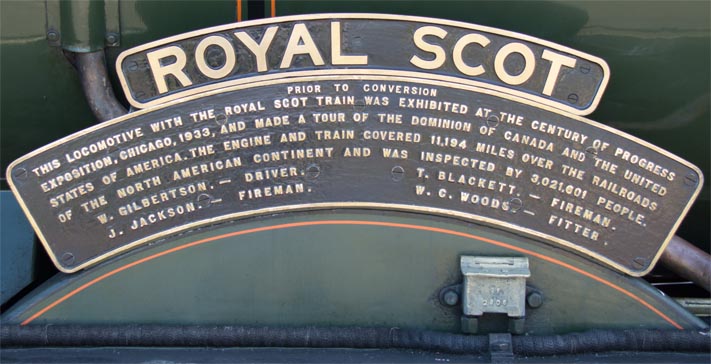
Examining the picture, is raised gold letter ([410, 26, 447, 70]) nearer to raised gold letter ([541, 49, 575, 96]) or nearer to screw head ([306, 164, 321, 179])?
raised gold letter ([541, 49, 575, 96])

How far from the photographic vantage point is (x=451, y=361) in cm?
321

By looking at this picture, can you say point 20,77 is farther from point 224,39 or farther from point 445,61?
point 445,61

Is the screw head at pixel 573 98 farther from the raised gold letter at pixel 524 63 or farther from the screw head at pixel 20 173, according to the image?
the screw head at pixel 20 173

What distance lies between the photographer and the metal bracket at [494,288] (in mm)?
3258

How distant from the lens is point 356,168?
10.8ft

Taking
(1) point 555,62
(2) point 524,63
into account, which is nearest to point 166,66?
(2) point 524,63

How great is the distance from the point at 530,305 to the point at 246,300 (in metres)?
1.17

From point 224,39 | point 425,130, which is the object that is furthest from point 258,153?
point 425,130

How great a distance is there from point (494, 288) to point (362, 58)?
1065 mm

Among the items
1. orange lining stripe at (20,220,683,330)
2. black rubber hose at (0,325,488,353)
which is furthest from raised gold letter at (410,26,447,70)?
black rubber hose at (0,325,488,353)

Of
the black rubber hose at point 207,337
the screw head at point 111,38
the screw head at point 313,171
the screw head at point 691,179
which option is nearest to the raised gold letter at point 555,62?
the screw head at point 691,179

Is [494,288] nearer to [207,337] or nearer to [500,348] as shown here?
[500,348]

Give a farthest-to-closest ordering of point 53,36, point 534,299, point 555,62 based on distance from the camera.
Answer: point 53,36
point 534,299
point 555,62

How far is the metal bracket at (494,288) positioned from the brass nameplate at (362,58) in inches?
26.4
